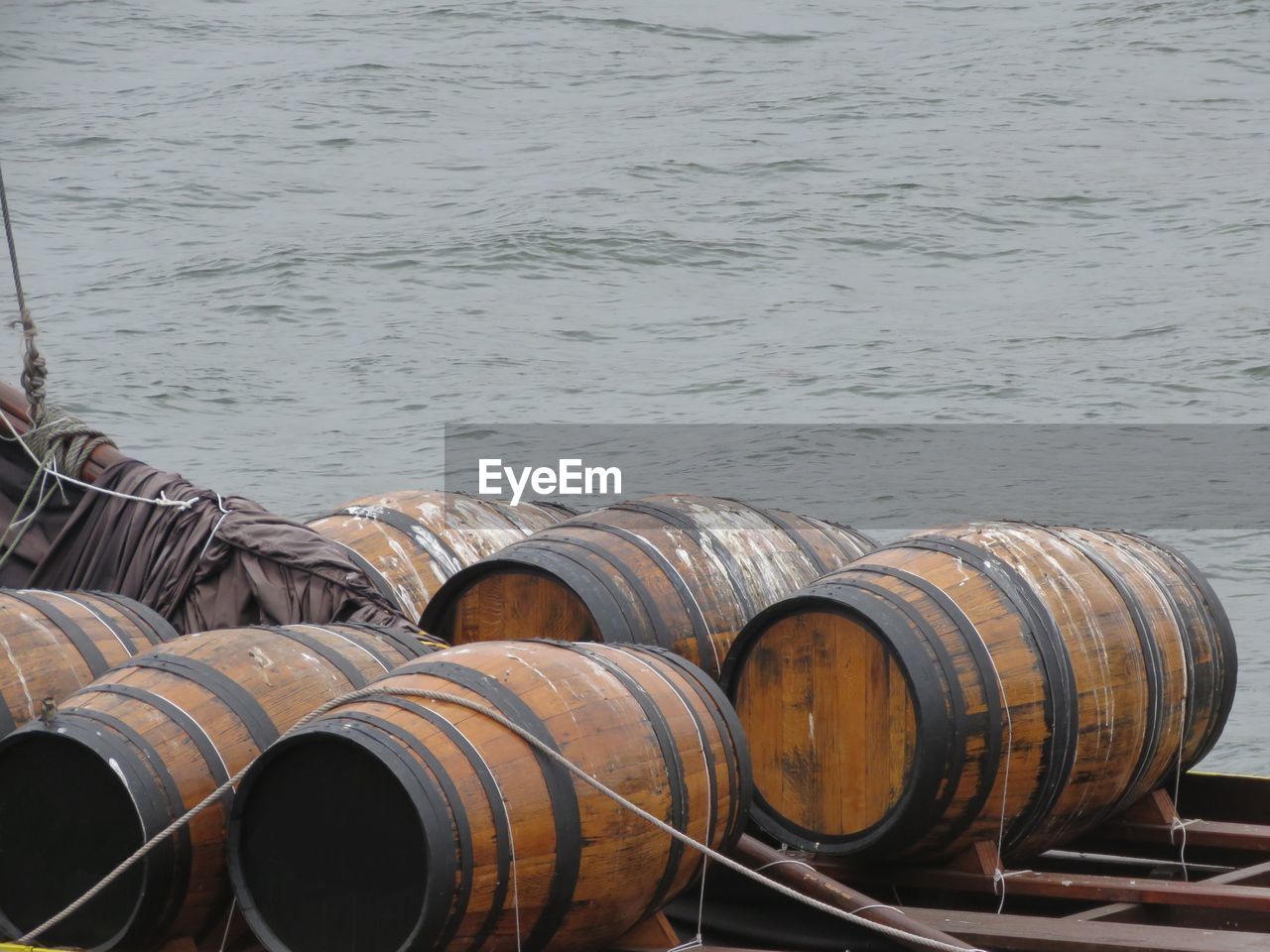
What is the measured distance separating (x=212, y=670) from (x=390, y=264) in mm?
18411

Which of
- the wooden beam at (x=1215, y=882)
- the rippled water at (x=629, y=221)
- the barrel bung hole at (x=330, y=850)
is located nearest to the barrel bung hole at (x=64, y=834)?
the barrel bung hole at (x=330, y=850)

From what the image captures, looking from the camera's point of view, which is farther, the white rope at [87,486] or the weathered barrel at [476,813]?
the white rope at [87,486]

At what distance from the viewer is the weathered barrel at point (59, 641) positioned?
5.31 m

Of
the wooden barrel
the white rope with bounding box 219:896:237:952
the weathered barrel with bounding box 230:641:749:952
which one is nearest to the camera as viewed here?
the weathered barrel with bounding box 230:641:749:952

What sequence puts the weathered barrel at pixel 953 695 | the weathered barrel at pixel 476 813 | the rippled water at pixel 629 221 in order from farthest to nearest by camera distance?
1. the rippled water at pixel 629 221
2. the weathered barrel at pixel 953 695
3. the weathered barrel at pixel 476 813

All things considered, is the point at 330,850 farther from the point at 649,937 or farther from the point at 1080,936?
the point at 1080,936

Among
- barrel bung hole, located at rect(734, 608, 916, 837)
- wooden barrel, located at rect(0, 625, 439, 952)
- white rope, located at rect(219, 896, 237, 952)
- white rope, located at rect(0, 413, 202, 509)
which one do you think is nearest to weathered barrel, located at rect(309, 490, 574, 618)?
white rope, located at rect(0, 413, 202, 509)

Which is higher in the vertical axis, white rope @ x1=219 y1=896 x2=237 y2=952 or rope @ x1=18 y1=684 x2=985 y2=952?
rope @ x1=18 y1=684 x2=985 y2=952

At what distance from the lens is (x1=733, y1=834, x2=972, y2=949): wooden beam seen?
5.12m

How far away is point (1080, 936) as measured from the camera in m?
5.24

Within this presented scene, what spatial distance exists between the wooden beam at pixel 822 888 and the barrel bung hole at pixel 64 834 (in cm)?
183

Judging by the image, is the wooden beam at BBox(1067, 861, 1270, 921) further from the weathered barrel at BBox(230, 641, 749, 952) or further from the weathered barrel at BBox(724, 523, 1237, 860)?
the weathered barrel at BBox(230, 641, 749, 952)

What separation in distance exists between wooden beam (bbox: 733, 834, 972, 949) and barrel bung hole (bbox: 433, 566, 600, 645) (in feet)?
3.35

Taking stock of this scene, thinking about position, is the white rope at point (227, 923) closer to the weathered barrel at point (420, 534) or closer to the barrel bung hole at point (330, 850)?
the barrel bung hole at point (330, 850)
